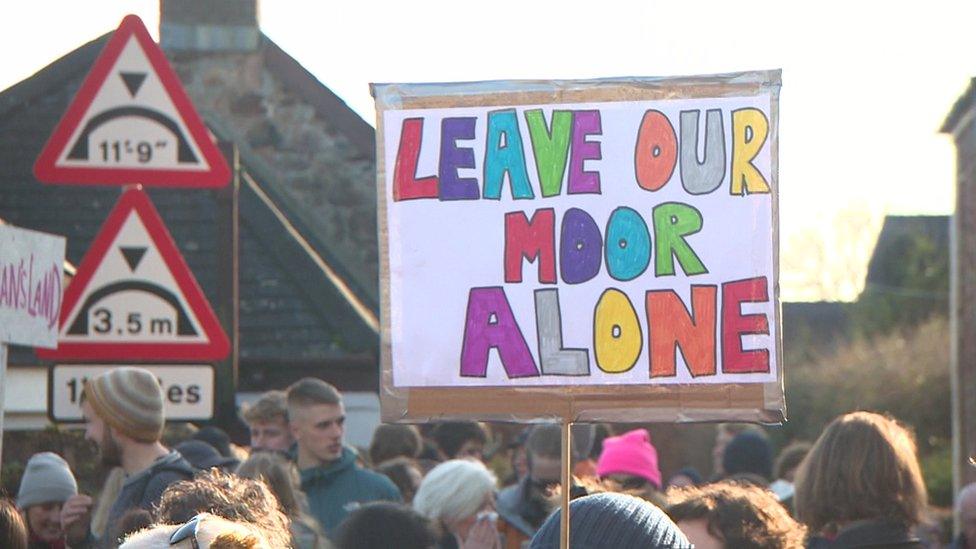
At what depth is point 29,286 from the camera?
19.7 feet

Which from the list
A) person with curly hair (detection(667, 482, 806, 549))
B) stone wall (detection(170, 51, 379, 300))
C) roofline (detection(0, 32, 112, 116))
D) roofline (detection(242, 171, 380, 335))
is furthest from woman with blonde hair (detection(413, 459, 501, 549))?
stone wall (detection(170, 51, 379, 300))

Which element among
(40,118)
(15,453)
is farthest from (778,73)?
(40,118)

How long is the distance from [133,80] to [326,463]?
164 cm

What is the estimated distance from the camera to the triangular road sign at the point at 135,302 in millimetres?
6977

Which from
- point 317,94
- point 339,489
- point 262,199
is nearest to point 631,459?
point 339,489

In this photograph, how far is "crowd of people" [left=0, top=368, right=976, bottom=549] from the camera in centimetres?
386

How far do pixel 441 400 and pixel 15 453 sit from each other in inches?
250

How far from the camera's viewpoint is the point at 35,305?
605 cm

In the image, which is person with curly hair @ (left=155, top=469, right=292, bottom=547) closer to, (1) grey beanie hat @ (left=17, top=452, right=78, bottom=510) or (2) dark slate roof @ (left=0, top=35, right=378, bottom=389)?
(1) grey beanie hat @ (left=17, top=452, right=78, bottom=510)

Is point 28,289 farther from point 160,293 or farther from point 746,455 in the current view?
point 746,455

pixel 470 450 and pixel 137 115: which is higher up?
pixel 137 115

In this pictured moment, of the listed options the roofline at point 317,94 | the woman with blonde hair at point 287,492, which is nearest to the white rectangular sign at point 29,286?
the woman with blonde hair at point 287,492

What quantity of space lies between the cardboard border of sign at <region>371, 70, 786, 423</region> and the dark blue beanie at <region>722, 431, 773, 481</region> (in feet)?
18.1

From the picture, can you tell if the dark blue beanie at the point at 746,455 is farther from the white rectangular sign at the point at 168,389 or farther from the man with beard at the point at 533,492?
the white rectangular sign at the point at 168,389
